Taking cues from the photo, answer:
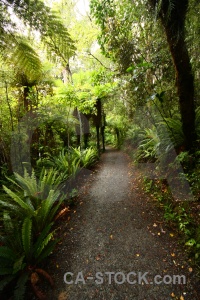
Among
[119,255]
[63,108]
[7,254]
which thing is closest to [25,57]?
[7,254]

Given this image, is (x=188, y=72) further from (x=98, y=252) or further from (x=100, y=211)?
(x=98, y=252)

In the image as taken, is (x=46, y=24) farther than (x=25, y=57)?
No

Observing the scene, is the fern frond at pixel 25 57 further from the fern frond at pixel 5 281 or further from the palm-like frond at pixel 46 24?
the fern frond at pixel 5 281

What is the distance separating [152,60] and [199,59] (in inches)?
68.3

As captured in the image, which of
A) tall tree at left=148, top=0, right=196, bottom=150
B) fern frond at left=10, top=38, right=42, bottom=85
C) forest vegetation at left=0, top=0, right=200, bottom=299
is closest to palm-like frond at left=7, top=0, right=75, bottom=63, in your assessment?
forest vegetation at left=0, top=0, right=200, bottom=299

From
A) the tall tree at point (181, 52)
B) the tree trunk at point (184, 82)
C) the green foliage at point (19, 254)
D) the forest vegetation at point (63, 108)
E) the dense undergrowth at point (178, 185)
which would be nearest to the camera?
the green foliage at point (19, 254)

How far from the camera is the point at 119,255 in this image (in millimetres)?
2527

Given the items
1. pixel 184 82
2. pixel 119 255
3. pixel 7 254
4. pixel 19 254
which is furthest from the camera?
pixel 184 82

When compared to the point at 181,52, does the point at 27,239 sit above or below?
below

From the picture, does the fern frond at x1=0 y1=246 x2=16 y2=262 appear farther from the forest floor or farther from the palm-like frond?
the palm-like frond

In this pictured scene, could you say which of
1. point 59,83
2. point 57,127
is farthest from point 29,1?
point 57,127

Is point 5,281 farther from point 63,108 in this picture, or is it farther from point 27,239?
point 63,108

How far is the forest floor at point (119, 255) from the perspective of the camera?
6.63ft

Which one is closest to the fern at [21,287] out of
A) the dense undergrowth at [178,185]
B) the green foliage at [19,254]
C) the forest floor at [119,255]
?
the green foliage at [19,254]
